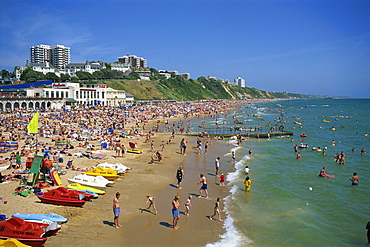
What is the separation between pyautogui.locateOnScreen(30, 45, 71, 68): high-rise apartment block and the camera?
166 metres

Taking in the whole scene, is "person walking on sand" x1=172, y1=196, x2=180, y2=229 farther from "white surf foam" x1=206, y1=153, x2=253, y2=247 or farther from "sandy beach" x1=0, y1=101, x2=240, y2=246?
"white surf foam" x1=206, y1=153, x2=253, y2=247

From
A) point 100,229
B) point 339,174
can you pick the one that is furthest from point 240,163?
point 100,229

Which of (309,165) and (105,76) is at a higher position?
(105,76)

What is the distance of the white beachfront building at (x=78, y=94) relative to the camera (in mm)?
60094

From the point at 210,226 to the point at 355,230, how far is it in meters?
5.85

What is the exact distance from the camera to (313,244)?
1012cm

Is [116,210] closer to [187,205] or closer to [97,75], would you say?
[187,205]

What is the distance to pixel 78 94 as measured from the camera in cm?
6444

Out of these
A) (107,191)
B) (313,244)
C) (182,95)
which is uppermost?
(182,95)

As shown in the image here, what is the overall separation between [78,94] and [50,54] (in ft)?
405

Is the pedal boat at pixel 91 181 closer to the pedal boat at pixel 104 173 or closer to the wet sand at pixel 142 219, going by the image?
the wet sand at pixel 142 219

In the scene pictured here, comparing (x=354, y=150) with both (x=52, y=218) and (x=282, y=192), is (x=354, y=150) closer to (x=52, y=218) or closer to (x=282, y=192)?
(x=282, y=192)

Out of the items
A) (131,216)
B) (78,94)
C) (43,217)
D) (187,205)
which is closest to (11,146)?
(43,217)

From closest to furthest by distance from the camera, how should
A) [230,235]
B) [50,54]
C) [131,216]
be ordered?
[230,235] < [131,216] < [50,54]
